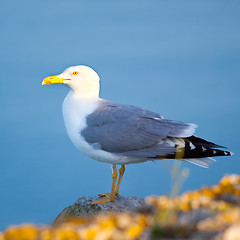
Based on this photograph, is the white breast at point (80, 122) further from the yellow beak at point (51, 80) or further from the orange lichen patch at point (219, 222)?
the orange lichen patch at point (219, 222)

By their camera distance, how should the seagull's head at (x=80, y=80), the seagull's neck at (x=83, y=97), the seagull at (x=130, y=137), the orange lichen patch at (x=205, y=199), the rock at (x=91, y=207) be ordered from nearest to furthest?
the orange lichen patch at (x=205, y=199) → the seagull at (x=130, y=137) → the rock at (x=91, y=207) → the seagull's neck at (x=83, y=97) → the seagull's head at (x=80, y=80)

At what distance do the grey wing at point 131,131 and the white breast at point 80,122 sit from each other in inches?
3.4

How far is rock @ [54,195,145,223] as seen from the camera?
678 centimetres

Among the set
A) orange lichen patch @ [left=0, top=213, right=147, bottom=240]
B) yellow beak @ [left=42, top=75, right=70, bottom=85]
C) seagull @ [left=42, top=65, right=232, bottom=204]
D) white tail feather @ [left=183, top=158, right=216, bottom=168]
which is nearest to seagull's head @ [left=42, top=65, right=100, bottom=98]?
yellow beak @ [left=42, top=75, right=70, bottom=85]

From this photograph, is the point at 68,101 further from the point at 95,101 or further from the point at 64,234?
the point at 64,234

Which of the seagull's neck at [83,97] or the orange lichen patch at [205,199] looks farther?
the seagull's neck at [83,97]

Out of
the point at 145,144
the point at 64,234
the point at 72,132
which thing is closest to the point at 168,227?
the point at 64,234

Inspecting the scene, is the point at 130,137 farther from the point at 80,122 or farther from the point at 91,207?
the point at 91,207

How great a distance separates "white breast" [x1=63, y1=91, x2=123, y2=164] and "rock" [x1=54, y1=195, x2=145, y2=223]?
718 mm

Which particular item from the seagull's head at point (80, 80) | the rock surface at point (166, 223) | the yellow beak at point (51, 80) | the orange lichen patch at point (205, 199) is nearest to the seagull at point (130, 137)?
the seagull's head at point (80, 80)

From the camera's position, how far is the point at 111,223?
122 inches

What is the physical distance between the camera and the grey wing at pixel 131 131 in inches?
254

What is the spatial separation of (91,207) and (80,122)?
4.09 feet

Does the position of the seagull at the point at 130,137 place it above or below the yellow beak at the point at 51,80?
below
